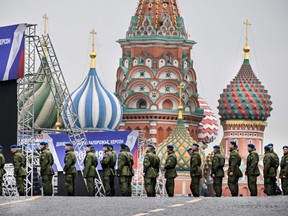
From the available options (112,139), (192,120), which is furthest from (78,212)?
(192,120)

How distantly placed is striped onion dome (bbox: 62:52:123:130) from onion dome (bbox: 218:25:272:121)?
1809 centimetres

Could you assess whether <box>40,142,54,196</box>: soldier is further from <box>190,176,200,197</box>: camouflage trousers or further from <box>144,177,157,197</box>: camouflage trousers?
<box>190,176,200,197</box>: camouflage trousers

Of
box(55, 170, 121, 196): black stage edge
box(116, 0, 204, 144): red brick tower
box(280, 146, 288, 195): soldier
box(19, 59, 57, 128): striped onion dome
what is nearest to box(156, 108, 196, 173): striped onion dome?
box(116, 0, 204, 144): red brick tower

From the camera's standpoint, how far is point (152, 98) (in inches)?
4259

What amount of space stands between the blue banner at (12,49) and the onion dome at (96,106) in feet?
164

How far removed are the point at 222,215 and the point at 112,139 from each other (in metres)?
32.3

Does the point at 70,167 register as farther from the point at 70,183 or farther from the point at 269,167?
the point at 269,167

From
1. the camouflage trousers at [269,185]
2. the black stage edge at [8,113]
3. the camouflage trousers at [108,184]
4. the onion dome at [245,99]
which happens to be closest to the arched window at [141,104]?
the onion dome at [245,99]

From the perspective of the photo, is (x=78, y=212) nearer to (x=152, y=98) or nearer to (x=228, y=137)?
(x=152, y=98)

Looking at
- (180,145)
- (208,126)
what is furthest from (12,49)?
(208,126)

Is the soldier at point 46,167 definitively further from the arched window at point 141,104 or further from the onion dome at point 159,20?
the onion dome at point 159,20

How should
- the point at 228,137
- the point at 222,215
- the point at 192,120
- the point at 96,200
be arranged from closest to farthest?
1. the point at 222,215
2. the point at 96,200
3. the point at 192,120
4. the point at 228,137

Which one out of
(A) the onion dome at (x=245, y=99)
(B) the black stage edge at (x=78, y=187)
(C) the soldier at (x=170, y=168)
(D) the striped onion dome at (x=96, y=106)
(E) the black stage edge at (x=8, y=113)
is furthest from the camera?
(A) the onion dome at (x=245, y=99)

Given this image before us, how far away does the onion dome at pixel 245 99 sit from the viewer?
119500 millimetres
